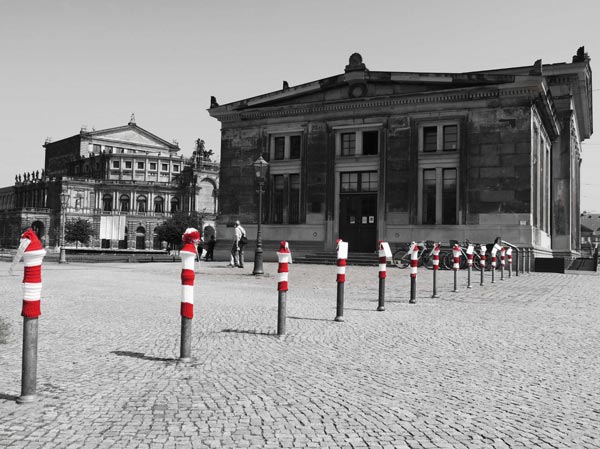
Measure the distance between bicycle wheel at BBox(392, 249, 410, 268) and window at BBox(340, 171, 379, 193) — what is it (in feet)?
16.8

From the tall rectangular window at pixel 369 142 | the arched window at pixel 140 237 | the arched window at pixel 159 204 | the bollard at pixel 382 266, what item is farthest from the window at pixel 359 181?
the arched window at pixel 159 204

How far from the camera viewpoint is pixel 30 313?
15.9 ft

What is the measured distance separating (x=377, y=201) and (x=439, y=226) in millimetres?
3619

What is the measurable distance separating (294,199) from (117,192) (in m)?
92.1

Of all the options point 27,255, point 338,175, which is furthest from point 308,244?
point 27,255

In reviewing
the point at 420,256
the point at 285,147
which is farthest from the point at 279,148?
the point at 420,256

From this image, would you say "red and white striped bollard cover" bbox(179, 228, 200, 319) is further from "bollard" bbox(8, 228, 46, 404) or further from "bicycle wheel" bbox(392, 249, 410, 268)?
"bicycle wheel" bbox(392, 249, 410, 268)

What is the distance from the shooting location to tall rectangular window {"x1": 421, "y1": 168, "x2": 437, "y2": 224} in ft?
101

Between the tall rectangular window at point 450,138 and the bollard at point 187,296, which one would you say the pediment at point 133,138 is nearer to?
the tall rectangular window at point 450,138

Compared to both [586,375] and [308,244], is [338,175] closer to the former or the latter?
[308,244]

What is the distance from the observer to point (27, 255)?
4.88m

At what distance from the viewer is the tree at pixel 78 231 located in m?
108

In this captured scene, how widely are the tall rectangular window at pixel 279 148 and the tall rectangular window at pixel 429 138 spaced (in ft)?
26.9

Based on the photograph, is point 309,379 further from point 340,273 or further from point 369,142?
point 369,142
